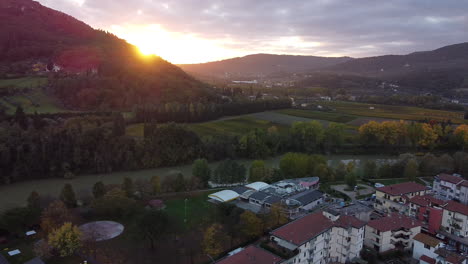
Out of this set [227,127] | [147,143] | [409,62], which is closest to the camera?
[147,143]

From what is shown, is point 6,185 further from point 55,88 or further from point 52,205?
point 55,88

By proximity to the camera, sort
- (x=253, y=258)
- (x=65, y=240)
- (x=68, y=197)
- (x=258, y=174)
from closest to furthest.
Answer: (x=253, y=258)
(x=65, y=240)
(x=68, y=197)
(x=258, y=174)

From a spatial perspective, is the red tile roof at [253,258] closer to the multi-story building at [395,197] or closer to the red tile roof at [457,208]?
the multi-story building at [395,197]

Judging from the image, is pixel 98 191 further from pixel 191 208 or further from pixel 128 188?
pixel 191 208

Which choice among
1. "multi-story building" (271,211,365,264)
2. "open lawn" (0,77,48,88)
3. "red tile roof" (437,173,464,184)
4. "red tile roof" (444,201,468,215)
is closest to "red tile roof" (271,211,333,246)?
"multi-story building" (271,211,365,264)

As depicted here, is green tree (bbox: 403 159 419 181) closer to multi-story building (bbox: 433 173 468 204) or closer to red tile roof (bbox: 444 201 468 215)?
multi-story building (bbox: 433 173 468 204)

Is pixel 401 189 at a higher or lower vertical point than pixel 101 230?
higher

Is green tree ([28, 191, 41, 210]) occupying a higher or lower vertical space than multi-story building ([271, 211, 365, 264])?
higher

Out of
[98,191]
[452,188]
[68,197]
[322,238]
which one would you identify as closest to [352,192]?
[452,188]
